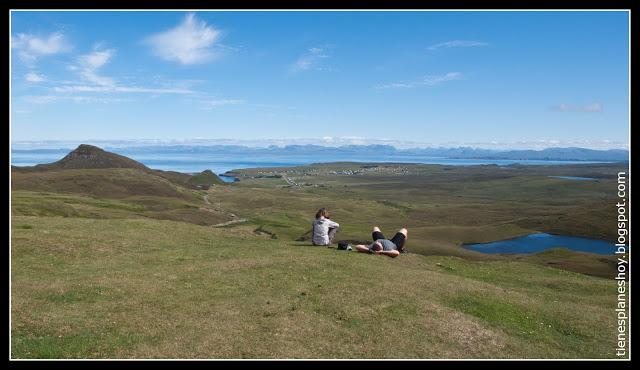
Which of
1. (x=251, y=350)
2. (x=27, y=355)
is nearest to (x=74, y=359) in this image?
(x=27, y=355)

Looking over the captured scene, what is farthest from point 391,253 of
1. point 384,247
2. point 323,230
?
point 323,230

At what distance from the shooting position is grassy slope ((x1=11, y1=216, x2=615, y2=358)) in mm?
16328

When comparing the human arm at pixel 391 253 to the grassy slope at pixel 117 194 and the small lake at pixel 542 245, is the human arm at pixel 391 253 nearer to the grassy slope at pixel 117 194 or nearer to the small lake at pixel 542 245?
the grassy slope at pixel 117 194

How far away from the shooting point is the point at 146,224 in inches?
1635

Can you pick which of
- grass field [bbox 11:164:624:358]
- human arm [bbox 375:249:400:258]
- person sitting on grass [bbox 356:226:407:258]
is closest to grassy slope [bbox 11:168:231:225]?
grass field [bbox 11:164:624:358]

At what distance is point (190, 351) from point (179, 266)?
41.1 feet

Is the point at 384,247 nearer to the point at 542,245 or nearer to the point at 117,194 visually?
the point at 542,245

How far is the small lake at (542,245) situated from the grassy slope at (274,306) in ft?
264

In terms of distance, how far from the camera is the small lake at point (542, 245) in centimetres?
10764

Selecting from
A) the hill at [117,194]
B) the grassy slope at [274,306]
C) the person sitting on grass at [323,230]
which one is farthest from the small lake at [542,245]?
the grassy slope at [274,306]
